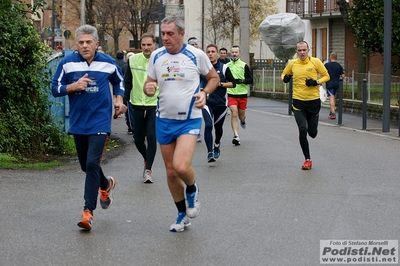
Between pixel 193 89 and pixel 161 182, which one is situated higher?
pixel 193 89

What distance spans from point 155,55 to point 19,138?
19.9 ft

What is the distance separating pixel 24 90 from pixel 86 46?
19.7 feet

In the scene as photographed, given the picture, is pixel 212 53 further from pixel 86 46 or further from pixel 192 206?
pixel 192 206

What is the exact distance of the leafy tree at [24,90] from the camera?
43.0 feet

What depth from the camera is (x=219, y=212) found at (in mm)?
8680

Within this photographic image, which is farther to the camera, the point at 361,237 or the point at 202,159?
the point at 202,159

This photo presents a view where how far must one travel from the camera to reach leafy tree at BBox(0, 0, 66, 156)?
13.1 meters

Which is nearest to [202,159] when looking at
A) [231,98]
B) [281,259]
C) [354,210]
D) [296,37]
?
[231,98]

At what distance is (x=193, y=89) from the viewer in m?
7.66

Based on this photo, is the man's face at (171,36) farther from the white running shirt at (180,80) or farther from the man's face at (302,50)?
the man's face at (302,50)

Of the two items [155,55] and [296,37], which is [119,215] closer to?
[155,55]

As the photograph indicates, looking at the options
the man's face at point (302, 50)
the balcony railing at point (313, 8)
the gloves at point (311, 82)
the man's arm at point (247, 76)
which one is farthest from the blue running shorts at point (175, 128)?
the balcony railing at point (313, 8)

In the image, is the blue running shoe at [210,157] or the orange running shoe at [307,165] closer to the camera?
the orange running shoe at [307,165]

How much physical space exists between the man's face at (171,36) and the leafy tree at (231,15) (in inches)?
1822
